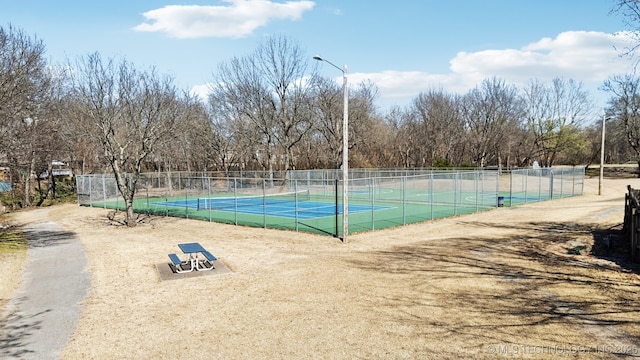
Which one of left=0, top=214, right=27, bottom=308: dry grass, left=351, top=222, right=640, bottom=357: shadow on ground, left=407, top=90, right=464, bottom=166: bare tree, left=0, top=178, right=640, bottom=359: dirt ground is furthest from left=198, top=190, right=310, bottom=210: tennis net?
left=407, top=90, right=464, bottom=166: bare tree

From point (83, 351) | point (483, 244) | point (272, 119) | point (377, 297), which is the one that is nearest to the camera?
point (83, 351)

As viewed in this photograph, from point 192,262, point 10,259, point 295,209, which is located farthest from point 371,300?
point 295,209

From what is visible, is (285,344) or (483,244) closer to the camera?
(285,344)

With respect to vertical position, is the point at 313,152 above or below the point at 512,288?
above

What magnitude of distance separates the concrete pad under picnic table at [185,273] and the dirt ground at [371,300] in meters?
0.28

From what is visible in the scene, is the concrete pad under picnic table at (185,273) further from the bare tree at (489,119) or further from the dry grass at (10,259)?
the bare tree at (489,119)

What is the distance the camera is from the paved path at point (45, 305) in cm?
696

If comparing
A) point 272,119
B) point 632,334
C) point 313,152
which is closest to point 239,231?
point 632,334

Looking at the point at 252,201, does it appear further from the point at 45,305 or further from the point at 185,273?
the point at 45,305

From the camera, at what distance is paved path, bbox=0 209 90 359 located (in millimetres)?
6957

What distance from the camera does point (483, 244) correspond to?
15.1 metres

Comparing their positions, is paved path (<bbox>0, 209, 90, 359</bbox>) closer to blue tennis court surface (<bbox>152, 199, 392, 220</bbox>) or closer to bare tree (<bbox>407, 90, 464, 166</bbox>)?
blue tennis court surface (<bbox>152, 199, 392, 220</bbox>)

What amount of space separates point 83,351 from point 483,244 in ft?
42.4

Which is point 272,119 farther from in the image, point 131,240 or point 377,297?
point 377,297
